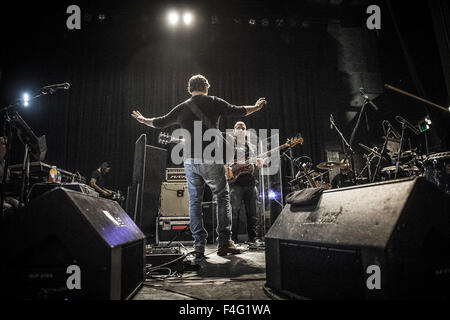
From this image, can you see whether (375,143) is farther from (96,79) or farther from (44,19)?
(44,19)

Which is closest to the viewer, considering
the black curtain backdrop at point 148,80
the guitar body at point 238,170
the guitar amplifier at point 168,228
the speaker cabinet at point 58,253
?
the speaker cabinet at point 58,253

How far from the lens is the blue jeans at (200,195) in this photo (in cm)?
288

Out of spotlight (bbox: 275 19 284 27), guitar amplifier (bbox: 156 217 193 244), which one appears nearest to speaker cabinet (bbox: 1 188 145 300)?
guitar amplifier (bbox: 156 217 193 244)

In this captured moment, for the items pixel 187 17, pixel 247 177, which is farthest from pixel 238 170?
pixel 187 17

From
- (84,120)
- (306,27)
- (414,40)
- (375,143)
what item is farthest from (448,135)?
(84,120)

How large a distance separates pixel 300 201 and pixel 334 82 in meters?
7.77

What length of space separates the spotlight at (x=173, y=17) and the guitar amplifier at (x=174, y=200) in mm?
5198

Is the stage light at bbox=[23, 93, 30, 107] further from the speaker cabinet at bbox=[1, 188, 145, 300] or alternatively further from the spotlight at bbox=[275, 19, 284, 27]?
the spotlight at bbox=[275, 19, 284, 27]

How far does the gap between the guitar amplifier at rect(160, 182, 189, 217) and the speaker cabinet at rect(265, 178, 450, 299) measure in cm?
424

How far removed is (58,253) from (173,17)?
8112mm

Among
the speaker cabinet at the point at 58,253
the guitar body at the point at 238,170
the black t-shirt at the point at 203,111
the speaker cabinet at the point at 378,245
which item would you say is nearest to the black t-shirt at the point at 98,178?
the guitar body at the point at 238,170

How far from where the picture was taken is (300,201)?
1.58 m

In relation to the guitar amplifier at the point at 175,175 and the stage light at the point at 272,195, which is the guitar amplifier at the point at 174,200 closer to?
the guitar amplifier at the point at 175,175

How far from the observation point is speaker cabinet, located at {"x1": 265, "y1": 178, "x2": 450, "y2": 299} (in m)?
0.93
